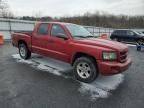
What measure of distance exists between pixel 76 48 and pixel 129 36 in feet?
47.4

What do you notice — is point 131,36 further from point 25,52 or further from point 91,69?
point 91,69

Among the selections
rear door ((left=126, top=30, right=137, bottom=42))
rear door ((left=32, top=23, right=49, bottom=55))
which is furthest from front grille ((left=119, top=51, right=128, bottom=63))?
rear door ((left=126, top=30, right=137, bottom=42))

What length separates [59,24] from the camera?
19.8 ft

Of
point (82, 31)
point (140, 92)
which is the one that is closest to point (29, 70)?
point (82, 31)

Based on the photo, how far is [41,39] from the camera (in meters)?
6.56

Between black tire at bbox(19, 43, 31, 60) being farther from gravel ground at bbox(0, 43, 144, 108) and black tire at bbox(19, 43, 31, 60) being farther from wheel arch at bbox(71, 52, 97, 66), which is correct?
wheel arch at bbox(71, 52, 97, 66)

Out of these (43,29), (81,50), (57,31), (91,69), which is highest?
(43,29)

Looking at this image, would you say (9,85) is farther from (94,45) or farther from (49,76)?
(94,45)

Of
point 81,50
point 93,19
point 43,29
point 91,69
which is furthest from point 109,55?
point 93,19

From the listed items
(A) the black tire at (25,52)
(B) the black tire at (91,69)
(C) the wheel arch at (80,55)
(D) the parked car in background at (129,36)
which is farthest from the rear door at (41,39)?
(D) the parked car in background at (129,36)

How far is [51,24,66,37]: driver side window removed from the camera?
5.79 metres

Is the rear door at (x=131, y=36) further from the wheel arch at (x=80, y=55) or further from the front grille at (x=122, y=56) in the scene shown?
the wheel arch at (x=80, y=55)

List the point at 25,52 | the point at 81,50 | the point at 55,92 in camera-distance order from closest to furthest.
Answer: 1. the point at 55,92
2. the point at 81,50
3. the point at 25,52

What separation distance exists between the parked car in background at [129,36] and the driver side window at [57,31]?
534 inches
